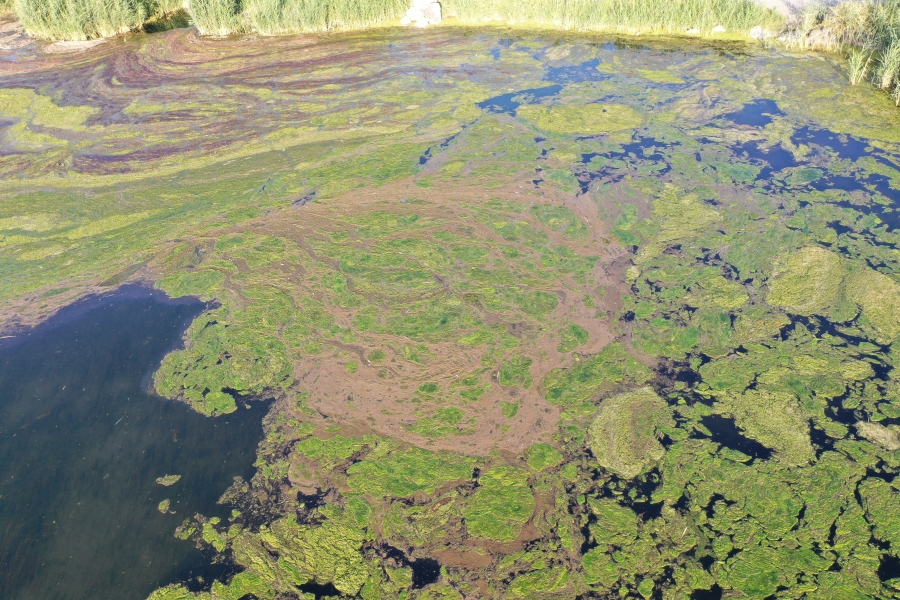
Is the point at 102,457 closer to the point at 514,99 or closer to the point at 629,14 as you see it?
the point at 514,99

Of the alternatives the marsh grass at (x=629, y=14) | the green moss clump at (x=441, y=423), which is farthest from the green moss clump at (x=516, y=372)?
the marsh grass at (x=629, y=14)

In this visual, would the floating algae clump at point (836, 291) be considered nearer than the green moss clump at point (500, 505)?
No

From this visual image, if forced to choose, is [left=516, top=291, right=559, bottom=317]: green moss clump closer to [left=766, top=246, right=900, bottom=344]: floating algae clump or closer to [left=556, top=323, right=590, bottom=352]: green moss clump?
[left=556, top=323, right=590, bottom=352]: green moss clump

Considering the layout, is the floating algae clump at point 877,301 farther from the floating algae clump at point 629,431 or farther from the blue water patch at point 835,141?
the blue water patch at point 835,141

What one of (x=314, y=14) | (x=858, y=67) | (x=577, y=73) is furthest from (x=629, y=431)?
(x=314, y=14)

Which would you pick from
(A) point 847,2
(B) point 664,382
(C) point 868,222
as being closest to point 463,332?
(B) point 664,382
